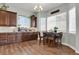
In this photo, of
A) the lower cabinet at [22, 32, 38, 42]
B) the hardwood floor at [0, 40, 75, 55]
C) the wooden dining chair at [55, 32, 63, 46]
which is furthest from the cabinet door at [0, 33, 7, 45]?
the wooden dining chair at [55, 32, 63, 46]

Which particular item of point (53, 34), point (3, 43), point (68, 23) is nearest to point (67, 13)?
point (68, 23)

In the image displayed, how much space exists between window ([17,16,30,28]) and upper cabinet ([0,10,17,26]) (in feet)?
2.71

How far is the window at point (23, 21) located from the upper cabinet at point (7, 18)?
32.5 inches

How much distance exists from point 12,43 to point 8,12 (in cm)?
171

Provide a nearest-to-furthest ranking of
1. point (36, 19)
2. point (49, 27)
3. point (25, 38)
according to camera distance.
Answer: point (25, 38), point (49, 27), point (36, 19)

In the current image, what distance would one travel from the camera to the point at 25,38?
688cm

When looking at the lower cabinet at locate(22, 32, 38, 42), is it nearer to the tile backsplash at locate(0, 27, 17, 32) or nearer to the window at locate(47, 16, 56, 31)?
the tile backsplash at locate(0, 27, 17, 32)

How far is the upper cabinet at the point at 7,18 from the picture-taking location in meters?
5.62

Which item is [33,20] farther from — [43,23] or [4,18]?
[4,18]

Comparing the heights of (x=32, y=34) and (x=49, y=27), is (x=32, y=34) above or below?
below

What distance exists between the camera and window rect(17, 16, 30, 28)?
279 inches

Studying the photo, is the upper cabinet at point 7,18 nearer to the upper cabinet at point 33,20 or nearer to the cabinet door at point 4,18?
the cabinet door at point 4,18

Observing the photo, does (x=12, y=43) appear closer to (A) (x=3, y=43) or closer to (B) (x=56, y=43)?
(A) (x=3, y=43)

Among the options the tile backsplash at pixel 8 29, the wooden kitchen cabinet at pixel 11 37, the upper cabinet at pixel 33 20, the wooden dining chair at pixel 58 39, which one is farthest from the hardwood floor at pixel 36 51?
the upper cabinet at pixel 33 20
